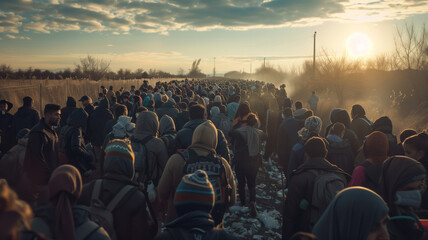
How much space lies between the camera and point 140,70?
76500 millimetres

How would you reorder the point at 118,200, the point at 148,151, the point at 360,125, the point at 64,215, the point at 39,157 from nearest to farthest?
the point at 64,215 < the point at 118,200 < the point at 39,157 < the point at 148,151 < the point at 360,125

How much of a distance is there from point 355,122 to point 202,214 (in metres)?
5.41

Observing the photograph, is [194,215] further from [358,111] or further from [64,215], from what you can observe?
[358,111]

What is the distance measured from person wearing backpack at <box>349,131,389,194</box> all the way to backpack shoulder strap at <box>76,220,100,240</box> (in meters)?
2.84

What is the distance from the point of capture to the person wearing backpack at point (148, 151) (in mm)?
4078

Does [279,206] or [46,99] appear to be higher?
[46,99]

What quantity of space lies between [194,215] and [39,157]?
3.11 meters

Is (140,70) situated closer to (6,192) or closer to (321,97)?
(321,97)

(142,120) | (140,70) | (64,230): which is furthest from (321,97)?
(140,70)

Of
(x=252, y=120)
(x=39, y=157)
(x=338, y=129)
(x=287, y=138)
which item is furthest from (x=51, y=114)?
(x=287, y=138)

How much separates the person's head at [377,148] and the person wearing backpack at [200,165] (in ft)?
5.76

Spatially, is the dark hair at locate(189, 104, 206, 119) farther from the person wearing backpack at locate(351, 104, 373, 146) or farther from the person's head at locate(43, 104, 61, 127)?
the person wearing backpack at locate(351, 104, 373, 146)

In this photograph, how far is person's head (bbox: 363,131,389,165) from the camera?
3.29 m

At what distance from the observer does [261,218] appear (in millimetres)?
5879
